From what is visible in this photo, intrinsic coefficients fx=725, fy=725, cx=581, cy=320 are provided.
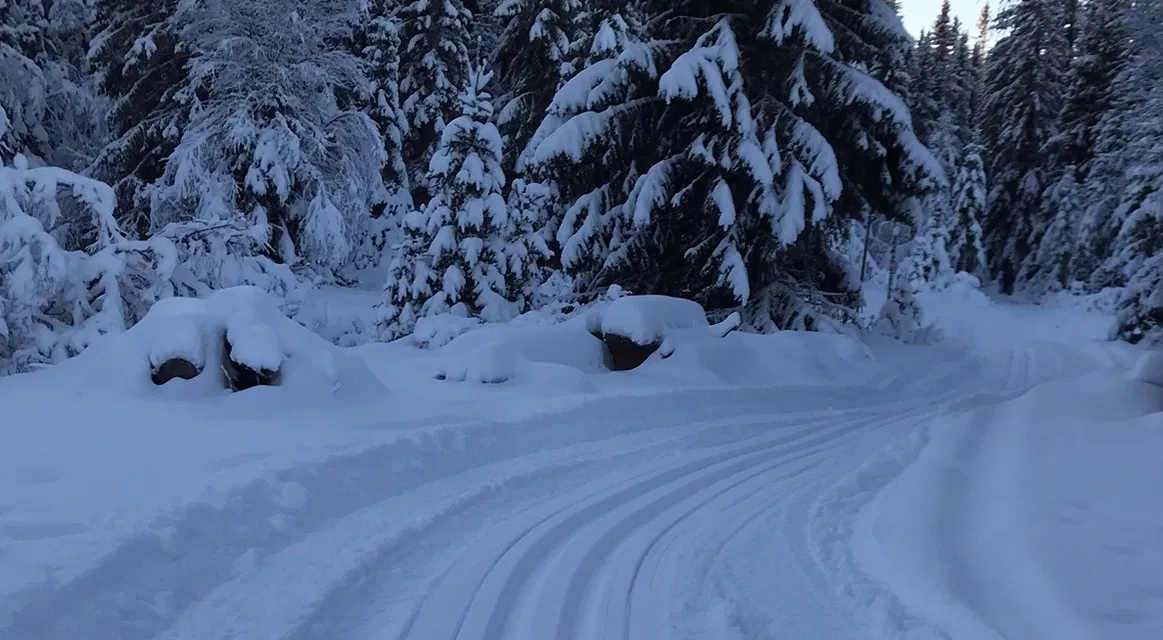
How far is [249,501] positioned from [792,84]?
36.8 ft

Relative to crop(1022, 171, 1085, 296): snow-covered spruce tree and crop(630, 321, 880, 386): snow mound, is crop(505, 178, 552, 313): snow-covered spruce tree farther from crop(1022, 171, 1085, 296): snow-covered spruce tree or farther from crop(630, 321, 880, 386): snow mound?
crop(1022, 171, 1085, 296): snow-covered spruce tree

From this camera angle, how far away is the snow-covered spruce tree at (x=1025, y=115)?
1417 inches

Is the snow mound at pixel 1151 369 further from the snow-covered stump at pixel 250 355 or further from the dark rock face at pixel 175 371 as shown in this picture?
the dark rock face at pixel 175 371

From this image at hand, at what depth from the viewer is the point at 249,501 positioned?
4352mm

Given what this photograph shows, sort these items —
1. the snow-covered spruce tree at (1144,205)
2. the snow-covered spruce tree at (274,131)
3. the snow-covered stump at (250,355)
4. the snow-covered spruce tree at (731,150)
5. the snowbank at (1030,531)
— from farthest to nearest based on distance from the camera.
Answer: the snow-covered spruce tree at (1144,205) < the snow-covered spruce tree at (274,131) < the snow-covered spruce tree at (731,150) < the snow-covered stump at (250,355) < the snowbank at (1030,531)

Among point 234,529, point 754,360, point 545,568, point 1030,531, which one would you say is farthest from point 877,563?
point 754,360

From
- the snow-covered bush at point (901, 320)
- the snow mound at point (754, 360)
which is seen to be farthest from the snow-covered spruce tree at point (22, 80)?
the snow-covered bush at point (901, 320)

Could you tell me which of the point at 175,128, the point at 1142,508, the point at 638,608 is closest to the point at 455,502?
the point at 638,608

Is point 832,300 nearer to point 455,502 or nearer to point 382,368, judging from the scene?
point 382,368

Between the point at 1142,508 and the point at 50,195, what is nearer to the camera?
the point at 1142,508

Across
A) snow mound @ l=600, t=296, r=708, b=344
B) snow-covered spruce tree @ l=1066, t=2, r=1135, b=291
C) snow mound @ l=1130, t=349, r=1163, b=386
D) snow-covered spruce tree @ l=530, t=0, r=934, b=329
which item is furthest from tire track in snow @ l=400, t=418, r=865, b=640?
snow-covered spruce tree @ l=1066, t=2, r=1135, b=291

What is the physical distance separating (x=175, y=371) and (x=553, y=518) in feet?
13.6

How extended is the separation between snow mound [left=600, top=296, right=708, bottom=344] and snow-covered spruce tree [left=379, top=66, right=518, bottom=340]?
4101 millimetres

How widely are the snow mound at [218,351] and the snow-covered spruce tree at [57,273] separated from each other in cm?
121
